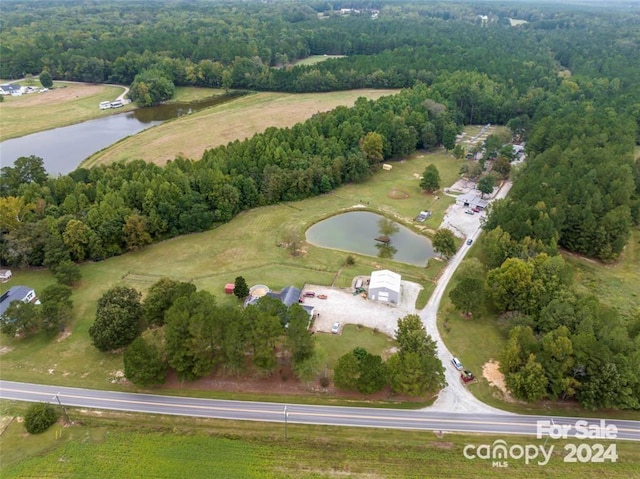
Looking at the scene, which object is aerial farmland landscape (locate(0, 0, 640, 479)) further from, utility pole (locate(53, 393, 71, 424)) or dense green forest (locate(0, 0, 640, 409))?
dense green forest (locate(0, 0, 640, 409))

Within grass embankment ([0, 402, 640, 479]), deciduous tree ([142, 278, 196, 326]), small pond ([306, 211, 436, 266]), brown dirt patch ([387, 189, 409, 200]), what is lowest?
small pond ([306, 211, 436, 266])

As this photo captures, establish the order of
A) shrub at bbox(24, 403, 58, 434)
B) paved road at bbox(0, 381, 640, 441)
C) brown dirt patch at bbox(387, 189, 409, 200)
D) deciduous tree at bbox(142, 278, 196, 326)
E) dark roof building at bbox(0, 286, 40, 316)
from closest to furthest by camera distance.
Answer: shrub at bbox(24, 403, 58, 434) < paved road at bbox(0, 381, 640, 441) < deciduous tree at bbox(142, 278, 196, 326) < dark roof building at bbox(0, 286, 40, 316) < brown dirt patch at bbox(387, 189, 409, 200)

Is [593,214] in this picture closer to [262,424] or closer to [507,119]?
[262,424]

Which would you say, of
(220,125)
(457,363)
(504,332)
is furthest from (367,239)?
(220,125)

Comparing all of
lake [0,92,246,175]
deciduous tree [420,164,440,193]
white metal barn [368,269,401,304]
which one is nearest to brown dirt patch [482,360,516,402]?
white metal barn [368,269,401,304]

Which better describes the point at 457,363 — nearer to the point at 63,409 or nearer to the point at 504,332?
the point at 504,332

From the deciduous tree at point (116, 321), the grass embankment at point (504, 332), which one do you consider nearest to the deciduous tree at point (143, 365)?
the deciduous tree at point (116, 321)

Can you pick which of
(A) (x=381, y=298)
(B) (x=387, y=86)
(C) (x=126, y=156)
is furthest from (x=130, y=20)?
(A) (x=381, y=298)

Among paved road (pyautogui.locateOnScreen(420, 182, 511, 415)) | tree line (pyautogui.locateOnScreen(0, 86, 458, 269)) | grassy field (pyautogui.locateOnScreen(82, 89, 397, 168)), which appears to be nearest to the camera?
paved road (pyautogui.locateOnScreen(420, 182, 511, 415))
